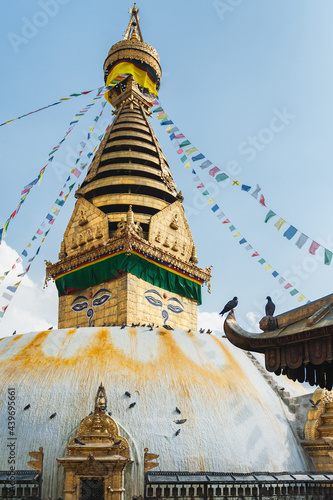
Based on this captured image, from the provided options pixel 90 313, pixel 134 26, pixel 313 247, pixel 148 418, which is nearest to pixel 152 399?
pixel 148 418

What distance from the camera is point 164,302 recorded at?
16750 millimetres

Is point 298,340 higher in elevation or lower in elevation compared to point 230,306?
lower

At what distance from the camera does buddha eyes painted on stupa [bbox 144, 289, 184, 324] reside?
16.3 metres

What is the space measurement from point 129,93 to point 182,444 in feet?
61.4

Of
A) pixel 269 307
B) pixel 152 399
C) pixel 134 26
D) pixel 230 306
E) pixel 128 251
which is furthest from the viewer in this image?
pixel 134 26

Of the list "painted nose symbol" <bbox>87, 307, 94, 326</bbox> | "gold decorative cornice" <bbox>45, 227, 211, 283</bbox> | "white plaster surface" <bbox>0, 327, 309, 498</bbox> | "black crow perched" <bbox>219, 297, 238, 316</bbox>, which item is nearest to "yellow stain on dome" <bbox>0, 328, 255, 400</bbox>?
"white plaster surface" <bbox>0, 327, 309, 498</bbox>

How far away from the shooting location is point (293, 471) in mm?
9406

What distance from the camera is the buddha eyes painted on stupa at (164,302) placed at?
1633 centimetres

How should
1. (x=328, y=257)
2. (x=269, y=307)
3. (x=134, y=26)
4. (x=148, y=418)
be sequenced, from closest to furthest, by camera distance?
(x=269, y=307) → (x=148, y=418) → (x=328, y=257) → (x=134, y=26)

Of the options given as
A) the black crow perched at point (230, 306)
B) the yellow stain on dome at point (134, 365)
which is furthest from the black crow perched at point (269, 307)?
the yellow stain on dome at point (134, 365)

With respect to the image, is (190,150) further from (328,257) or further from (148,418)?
(148,418)

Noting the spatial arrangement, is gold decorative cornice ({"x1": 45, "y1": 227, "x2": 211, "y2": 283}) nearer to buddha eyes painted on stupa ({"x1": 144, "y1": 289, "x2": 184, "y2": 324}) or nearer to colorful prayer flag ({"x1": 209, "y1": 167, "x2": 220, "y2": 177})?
buddha eyes painted on stupa ({"x1": 144, "y1": 289, "x2": 184, "y2": 324})

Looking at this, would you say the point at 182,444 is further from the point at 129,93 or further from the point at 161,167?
the point at 129,93

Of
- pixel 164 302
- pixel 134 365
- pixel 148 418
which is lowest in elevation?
pixel 148 418
